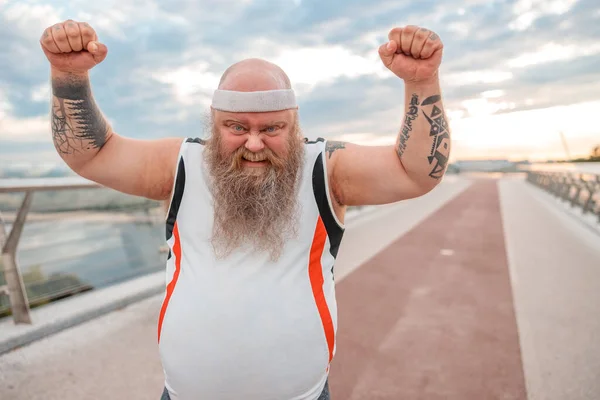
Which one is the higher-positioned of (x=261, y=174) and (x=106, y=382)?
(x=261, y=174)

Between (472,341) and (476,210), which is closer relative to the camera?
(472,341)

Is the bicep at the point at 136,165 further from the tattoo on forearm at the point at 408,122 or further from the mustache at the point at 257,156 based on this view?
the tattoo on forearm at the point at 408,122

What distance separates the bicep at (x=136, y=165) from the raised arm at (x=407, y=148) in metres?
0.61

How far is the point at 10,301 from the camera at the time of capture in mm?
3127

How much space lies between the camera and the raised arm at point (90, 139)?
127 centimetres

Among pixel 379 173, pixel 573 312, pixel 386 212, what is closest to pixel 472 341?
pixel 573 312

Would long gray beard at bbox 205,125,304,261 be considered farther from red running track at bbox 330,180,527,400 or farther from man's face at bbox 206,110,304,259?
red running track at bbox 330,180,527,400

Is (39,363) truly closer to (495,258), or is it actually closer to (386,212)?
(495,258)

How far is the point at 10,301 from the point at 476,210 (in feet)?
39.3

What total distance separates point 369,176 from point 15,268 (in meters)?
3.08

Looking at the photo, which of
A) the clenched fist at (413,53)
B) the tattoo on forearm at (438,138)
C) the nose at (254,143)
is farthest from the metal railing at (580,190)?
the nose at (254,143)

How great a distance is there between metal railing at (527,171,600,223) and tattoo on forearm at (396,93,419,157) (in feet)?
31.4

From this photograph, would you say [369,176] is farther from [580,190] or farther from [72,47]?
[580,190]

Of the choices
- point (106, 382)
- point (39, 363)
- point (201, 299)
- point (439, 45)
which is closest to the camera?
point (439, 45)
